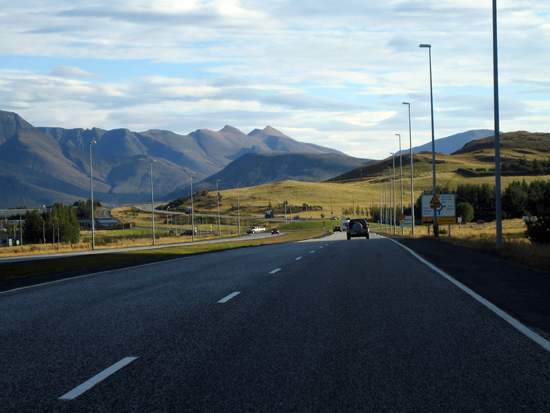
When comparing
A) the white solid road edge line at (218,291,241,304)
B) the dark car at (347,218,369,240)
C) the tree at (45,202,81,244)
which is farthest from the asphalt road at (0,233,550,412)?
the tree at (45,202,81,244)

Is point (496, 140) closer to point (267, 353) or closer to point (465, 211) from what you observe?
point (267, 353)

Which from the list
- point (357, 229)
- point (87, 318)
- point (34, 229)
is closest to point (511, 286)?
point (87, 318)

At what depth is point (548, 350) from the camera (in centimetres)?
743

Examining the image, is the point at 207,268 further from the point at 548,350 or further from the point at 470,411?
the point at 470,411

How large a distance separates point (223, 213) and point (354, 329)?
590 feet

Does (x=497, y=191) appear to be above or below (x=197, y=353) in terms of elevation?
above

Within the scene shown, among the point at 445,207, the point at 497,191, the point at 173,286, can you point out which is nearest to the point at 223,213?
the point at 445,207

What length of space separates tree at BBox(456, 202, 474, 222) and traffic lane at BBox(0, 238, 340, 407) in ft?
355

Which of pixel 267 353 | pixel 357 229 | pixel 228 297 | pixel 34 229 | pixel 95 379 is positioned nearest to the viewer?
pixel 95 379

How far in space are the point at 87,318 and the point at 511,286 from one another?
360 inches

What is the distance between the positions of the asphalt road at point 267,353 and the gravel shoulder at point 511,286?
510mm

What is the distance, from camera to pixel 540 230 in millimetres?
40375

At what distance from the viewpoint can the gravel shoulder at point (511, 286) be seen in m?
10.0

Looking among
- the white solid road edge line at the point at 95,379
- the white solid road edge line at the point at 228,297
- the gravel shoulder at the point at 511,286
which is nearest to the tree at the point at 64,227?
the gravel shoulder at the point at 511,286
